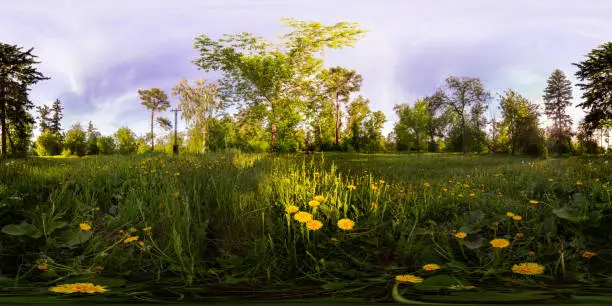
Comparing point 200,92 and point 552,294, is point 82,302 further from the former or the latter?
point 200,92

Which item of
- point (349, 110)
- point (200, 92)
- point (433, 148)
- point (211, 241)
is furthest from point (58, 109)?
point (211, 241)

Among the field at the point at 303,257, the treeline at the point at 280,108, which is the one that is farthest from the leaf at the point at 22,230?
the treeline at the point at 280,108

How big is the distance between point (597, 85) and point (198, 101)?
28.3 meters

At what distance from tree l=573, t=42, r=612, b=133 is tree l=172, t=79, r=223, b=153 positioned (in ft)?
80.2

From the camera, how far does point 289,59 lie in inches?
836

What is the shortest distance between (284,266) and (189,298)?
1.94ft

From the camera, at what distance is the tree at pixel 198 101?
2500cm

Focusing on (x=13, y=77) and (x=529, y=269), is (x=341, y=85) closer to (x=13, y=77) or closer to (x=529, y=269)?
(x=13, y=77)

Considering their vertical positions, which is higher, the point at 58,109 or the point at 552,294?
the point at 58,109

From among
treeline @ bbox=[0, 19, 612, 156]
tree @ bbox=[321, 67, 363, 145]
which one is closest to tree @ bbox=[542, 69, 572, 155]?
treeline @ bbox=[0, 19, 612, 156]

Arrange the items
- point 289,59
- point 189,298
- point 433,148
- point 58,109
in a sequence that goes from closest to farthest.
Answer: point 189,298 → point 289,59 → point 433,148 → point 58,109

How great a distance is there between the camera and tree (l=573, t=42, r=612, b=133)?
17562 mm

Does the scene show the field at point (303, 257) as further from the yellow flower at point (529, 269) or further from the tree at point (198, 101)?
the tree at point (198, 101)

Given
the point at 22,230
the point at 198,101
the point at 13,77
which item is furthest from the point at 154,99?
the point at 22,230
